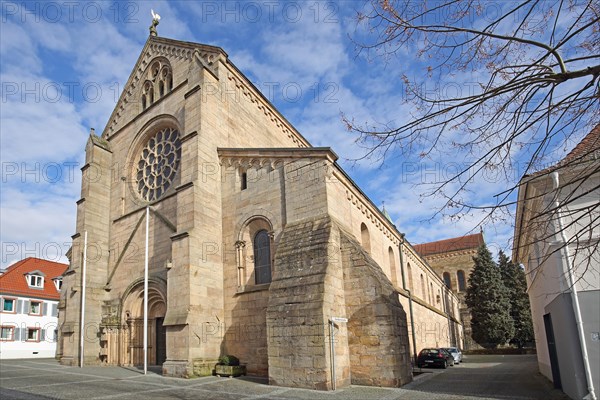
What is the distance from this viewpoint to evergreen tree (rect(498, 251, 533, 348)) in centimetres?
4006

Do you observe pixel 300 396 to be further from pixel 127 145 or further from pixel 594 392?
pixel 127 145

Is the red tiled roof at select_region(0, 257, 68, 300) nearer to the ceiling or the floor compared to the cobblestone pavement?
nearer to the ceiling

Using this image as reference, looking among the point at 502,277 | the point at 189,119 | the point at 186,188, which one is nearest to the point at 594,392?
the point at 186,188

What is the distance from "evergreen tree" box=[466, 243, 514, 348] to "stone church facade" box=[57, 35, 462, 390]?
16.5 metres

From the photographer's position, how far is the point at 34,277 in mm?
37312

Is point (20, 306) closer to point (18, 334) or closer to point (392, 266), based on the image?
point (18, 334)

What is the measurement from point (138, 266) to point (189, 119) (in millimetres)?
7475

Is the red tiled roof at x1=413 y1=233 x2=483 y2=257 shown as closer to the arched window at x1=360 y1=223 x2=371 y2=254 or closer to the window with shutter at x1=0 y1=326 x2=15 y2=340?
the arched window at x1=360 y1=223 x2=371 y2=254

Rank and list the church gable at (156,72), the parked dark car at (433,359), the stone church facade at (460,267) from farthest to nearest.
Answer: the stone church facade at (460,267) < the parked dark car at (433,359) < the church gable at (156,72)

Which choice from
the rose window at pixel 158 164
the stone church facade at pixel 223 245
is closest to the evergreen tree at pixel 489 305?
the stone church facade at pixel 223 245

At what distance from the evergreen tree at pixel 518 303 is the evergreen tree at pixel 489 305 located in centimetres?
134

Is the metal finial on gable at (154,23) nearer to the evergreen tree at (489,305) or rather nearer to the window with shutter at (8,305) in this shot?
the window with shutter at (8,305)

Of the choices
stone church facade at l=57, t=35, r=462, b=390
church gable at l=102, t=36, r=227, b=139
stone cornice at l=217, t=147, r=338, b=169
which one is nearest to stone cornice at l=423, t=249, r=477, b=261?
stone church facade at l=57, t=35, r=462, b=390

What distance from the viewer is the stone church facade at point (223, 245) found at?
43.4ft
